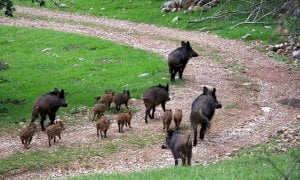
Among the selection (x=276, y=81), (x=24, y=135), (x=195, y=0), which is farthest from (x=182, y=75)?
(x=195, y=0)

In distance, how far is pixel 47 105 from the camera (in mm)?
18828

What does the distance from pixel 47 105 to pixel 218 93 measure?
7.22 meters

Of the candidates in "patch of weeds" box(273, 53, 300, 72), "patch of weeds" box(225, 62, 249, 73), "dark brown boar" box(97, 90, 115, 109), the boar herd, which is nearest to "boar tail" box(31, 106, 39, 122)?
the boar herd

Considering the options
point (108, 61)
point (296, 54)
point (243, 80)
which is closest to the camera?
point (243, 80)

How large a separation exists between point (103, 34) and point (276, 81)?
13819 millimetres

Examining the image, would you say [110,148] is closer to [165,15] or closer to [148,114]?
[148,114]

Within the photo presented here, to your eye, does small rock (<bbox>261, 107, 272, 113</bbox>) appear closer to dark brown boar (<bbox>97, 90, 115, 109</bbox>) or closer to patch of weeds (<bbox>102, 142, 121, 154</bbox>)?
dark brown boar (<bbox>97, 90, 115, 109</bbox>)

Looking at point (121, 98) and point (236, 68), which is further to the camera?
point (236, 68)

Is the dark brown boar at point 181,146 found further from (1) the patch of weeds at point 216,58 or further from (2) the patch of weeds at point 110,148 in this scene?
(1) the patch of weeds at point 216,58

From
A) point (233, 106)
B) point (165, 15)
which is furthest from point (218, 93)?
point (165, 15)

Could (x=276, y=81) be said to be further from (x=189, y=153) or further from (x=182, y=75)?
(x=189, y=153)

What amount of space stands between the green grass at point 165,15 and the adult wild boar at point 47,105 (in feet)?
41.4

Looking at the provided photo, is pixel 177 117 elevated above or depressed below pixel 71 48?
above

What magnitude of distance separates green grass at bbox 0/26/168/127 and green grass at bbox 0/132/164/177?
385 centimetres
